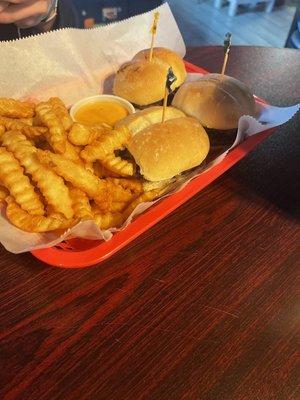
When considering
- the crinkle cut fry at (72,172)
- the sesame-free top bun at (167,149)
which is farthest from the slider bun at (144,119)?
the crinkle cut fry at (72,172)

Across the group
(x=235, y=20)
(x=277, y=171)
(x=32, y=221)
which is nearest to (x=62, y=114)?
(x=32, y=221)

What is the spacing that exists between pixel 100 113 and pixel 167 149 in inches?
17.8

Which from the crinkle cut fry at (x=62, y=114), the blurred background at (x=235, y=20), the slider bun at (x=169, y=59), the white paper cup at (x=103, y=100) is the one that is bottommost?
the blurred background at (x=235, y=20)

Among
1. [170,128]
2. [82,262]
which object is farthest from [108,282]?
[170,128]

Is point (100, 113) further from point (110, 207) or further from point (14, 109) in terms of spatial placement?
point (110, 207)

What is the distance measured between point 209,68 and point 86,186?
1.12m

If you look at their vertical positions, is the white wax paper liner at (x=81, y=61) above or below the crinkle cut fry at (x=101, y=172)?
above

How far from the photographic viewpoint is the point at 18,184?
99 cm

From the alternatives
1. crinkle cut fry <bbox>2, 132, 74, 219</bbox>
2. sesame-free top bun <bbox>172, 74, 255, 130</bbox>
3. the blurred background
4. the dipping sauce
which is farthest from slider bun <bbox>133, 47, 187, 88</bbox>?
the blurred background

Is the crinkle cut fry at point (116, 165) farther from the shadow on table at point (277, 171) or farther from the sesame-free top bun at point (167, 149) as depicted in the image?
the shadow on table at point (277, 171)

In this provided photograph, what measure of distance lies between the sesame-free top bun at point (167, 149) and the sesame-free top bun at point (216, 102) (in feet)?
0.51

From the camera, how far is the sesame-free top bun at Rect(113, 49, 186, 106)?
150cm

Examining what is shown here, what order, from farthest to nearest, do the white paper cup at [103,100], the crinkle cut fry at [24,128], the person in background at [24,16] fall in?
the white paper cup at [103,100]
the person in background at [24,16]
the crinkle cut fry at [24,128]

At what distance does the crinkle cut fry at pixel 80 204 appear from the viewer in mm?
991
